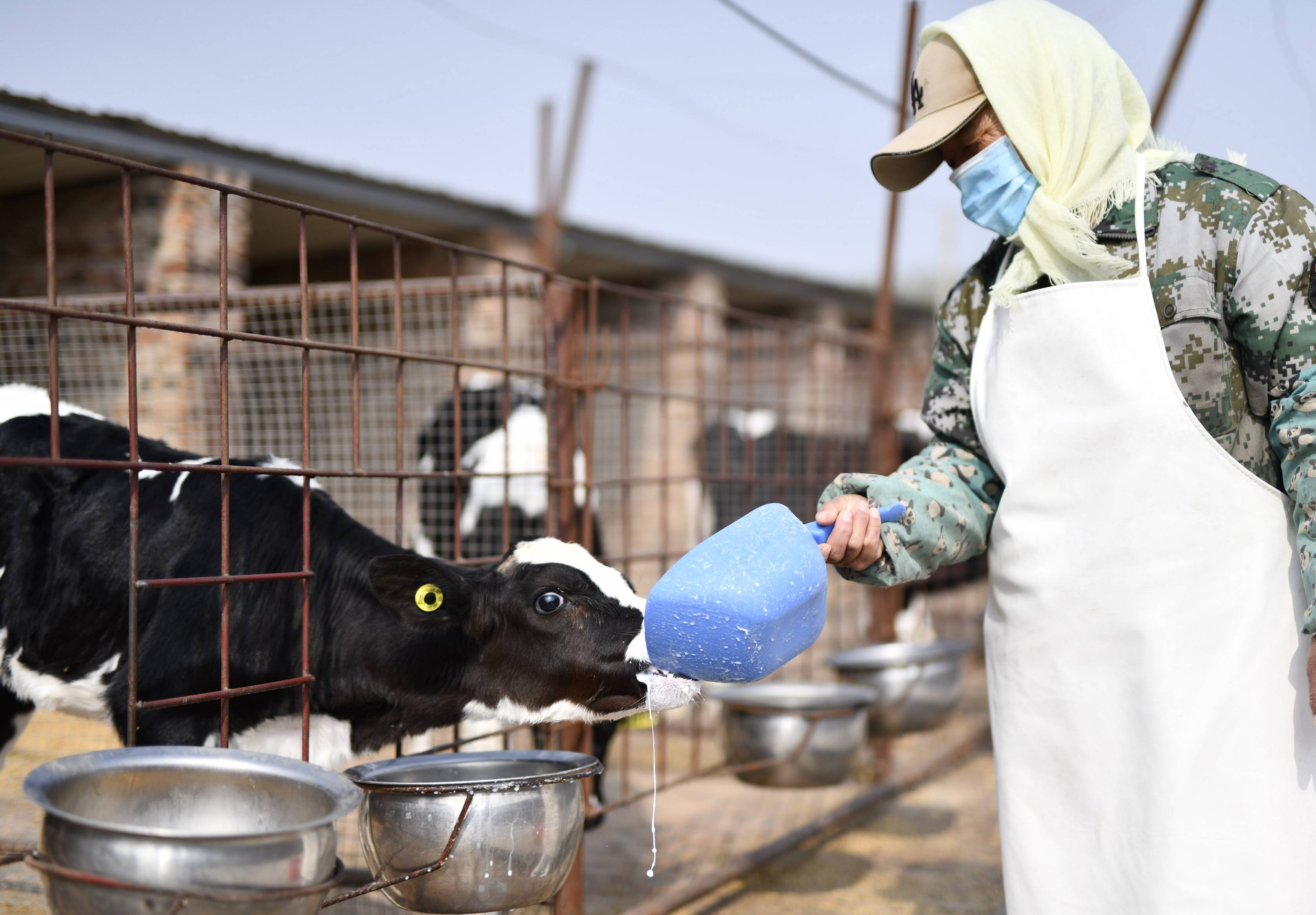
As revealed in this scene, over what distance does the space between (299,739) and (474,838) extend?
74cm

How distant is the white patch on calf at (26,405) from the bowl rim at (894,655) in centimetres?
297

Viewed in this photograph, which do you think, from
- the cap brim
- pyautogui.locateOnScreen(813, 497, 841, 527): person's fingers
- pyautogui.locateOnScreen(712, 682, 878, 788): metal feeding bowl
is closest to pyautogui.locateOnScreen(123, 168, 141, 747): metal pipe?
pyautogui.locateOnScreen(813, 497, 841, 527): person's fingers

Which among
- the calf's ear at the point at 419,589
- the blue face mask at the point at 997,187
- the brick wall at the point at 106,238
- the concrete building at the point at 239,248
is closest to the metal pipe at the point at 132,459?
the calf's ear at the point at 419,589

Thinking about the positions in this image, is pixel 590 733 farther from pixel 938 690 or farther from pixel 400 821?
pixel 938 690

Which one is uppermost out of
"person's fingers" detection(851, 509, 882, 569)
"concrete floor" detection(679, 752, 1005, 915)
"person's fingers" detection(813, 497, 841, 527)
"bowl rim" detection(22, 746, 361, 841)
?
"person's fingers" detection(813, 497, 841, 527)

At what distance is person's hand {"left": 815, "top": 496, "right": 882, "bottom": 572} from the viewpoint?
6.55 ft

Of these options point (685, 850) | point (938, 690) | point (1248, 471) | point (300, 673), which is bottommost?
point (685, 850)

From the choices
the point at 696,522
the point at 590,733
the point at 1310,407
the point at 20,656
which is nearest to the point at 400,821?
the point at 20,656

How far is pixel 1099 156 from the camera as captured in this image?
2.03m

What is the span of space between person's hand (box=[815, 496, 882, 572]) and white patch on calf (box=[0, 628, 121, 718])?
1667 millimetres

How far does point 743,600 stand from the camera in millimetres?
1820

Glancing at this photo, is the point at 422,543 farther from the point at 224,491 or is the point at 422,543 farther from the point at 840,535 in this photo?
the point at 840,535

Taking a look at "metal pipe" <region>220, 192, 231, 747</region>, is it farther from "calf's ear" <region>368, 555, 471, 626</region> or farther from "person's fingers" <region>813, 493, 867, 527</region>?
"person's fingers" <region>813, 493, 867, 527</region>

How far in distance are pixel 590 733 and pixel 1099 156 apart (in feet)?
7.43
